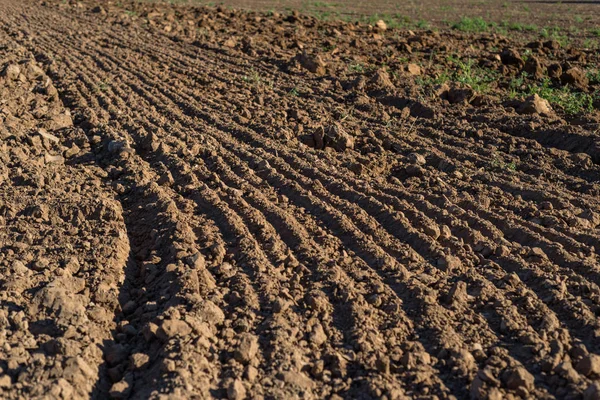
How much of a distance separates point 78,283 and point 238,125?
3516 millimetres

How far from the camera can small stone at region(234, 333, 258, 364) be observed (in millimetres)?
3555

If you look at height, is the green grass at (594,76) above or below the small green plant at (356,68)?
above

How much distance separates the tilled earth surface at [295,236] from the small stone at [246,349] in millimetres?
11

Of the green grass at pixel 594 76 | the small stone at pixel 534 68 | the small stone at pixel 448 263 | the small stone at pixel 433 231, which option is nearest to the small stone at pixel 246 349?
the small stone at pixel 448 263

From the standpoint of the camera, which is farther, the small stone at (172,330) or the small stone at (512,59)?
the small stone at (512,59)

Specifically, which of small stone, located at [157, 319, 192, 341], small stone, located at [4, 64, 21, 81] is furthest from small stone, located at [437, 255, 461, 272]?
small stone, located at [4, 64, 21, 81]

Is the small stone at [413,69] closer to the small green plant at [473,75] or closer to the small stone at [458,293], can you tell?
the small green plant at [473,75]

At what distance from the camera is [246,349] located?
11.8 feet

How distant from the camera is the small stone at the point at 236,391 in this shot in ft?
10.8

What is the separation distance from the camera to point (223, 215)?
5.18 m

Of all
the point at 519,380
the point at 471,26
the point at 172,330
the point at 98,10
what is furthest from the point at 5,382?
the point at 471,26

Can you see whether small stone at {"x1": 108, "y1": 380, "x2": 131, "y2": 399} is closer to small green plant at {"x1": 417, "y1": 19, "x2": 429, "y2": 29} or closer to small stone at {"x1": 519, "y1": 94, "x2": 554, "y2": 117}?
small stone at {"x1": 519, "y1": 94, "x2": 554, "y2": 117}

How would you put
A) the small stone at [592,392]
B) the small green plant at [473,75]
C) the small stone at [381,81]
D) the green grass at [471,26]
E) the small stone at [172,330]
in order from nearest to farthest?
1. the small stone at [592,392]
2. the small stone at [172,330]
3. the small stone at [381,81]
4. the small green plant at [473,75]
5. the green grass at [471,26]

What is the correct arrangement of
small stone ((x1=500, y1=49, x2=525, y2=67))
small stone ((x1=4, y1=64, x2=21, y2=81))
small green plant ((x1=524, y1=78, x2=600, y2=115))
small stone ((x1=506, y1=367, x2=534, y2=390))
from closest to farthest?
small stone ((x1=506, y1=367, x2=534, y2=390)), small green plant ((x1=524, y1=78, x2=600, y2=115)), small stone ((x1=4, y1=64, x2=21, y2=81)), small stone ((x1=500, y1=49, x2=525, y2=67))
